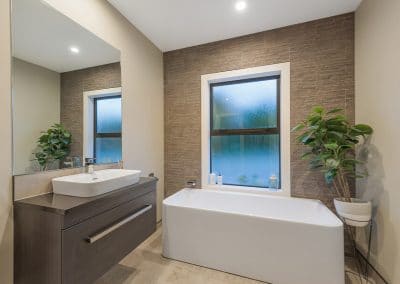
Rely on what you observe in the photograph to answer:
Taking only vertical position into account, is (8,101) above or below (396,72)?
below

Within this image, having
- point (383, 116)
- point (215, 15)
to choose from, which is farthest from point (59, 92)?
point (383, 116)

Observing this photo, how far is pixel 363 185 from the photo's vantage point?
1.96 meters

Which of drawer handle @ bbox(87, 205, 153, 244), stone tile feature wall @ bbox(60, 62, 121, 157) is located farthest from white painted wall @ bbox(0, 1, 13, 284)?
drawer handle @ bbox(87, 205, 153, 244)

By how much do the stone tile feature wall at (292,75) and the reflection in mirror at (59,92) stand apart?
3.26 feet

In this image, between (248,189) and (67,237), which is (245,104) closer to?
(248,189)

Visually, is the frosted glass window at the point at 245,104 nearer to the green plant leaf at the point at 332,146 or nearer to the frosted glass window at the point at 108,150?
the green plant leaf at the point at 332,146

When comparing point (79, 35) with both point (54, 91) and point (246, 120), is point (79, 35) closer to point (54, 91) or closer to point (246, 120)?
point (54, 91)

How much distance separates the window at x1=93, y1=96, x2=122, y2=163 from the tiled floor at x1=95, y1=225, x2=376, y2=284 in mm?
1068

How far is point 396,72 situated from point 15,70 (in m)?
2.69

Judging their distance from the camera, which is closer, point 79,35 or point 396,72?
point 396,72

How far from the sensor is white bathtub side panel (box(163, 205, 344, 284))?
156 centimetres

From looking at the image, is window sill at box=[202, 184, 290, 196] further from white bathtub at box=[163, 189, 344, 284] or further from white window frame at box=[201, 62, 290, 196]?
white bathtub at box=[163, 189, 344, 284]

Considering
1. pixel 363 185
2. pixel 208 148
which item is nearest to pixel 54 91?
pixel 208 148

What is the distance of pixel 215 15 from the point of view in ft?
6.92
